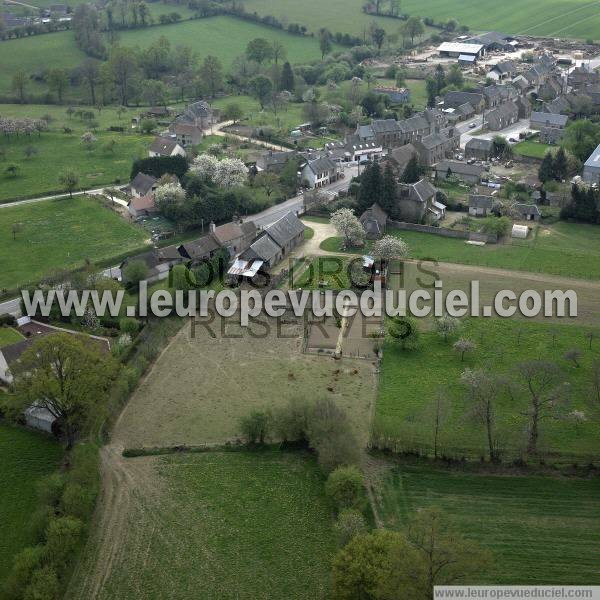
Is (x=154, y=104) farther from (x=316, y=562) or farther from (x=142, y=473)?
(x=316, y=562)

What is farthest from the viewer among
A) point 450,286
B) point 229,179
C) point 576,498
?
point 229,179

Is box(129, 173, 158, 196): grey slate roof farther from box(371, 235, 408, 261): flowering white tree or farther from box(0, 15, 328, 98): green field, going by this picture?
box(0, 15, 328, 98): green field

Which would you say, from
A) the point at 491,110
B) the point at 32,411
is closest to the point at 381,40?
the point at 491,110

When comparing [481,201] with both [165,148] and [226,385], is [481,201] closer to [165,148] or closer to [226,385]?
[226,385]

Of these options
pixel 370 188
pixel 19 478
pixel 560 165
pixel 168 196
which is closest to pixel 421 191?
pixel 370 188

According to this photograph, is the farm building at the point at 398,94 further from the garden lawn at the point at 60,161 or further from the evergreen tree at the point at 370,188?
the evergreen tree at the point at 370,188
